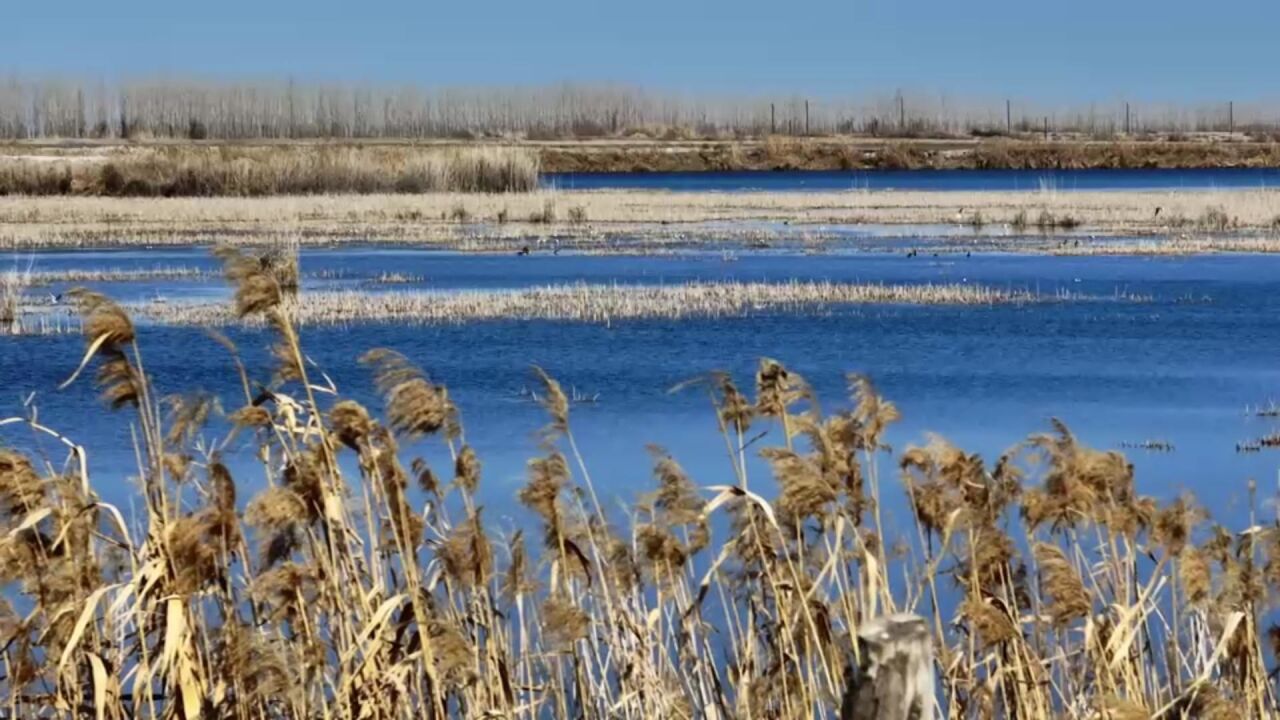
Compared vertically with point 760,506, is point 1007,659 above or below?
below

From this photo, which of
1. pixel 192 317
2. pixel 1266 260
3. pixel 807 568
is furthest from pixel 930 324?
pixel 807 568

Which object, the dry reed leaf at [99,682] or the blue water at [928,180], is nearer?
the dry reed leaf at [99,682]

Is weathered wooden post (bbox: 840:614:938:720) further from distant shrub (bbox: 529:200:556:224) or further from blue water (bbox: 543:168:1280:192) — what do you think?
blue water (bbox: 543:168:1280:192)

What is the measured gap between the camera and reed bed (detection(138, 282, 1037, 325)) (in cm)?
2098

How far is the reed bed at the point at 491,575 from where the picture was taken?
4500 millimetres

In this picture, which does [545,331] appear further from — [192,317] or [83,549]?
[83,549]

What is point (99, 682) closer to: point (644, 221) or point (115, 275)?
point (115, 275)

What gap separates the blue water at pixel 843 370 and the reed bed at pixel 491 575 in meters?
3.93

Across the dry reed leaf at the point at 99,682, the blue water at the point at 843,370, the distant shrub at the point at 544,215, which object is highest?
the distant shrub at the point at 544,215

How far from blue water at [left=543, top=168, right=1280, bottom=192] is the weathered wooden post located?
5144 centimetres

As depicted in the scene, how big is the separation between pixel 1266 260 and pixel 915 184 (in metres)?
35.7

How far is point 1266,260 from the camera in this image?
28.6 m

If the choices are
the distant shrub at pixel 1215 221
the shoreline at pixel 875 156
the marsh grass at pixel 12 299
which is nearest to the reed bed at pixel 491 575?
the marsh grass at pixel 12 299

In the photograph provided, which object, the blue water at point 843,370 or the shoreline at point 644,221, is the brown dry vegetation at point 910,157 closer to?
the shoreline at point 644,221
